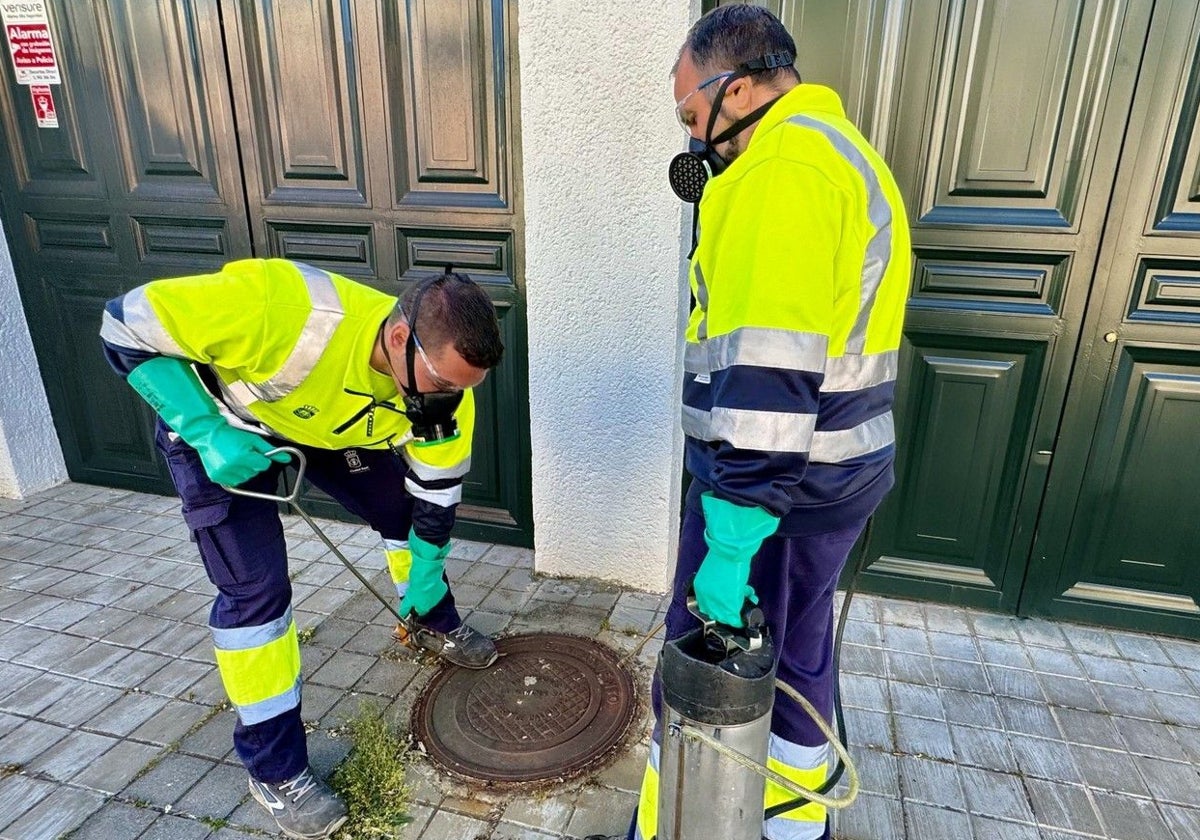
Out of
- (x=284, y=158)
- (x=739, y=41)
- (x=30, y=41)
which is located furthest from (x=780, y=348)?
(x=30, y=41)

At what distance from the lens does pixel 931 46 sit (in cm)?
268

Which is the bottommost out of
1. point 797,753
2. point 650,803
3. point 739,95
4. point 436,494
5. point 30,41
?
point 650,803

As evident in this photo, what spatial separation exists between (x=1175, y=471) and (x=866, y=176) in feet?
8.03

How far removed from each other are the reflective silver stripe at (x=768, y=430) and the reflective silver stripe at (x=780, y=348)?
94 mm

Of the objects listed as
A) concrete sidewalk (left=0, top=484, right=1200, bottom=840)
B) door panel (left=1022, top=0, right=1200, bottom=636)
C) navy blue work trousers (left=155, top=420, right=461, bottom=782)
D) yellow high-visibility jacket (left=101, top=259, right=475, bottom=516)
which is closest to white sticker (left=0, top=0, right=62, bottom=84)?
concrete sidewalk (left=0, top=484, right=1200, bottom=840)

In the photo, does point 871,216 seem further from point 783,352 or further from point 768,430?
point 768,430

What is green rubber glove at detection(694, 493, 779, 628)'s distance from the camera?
1.39 m

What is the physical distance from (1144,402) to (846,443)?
2108 mm

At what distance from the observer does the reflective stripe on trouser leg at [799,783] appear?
1.79m

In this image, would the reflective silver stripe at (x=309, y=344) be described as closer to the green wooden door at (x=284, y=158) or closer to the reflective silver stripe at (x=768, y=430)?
the reflective silver stripe at (x=768, y=430)

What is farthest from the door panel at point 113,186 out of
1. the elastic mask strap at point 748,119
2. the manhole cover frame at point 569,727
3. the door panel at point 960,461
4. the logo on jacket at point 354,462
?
the door panel at point 960,461

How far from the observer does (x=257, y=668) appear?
78.8 inches

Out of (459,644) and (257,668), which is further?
(459,644)

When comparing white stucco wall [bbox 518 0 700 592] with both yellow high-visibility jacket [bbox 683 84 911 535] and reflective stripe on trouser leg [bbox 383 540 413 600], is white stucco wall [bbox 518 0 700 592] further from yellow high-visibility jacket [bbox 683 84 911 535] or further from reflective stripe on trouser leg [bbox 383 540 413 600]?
yellow high-visibility jacket [bbox 683 84 911 535]
